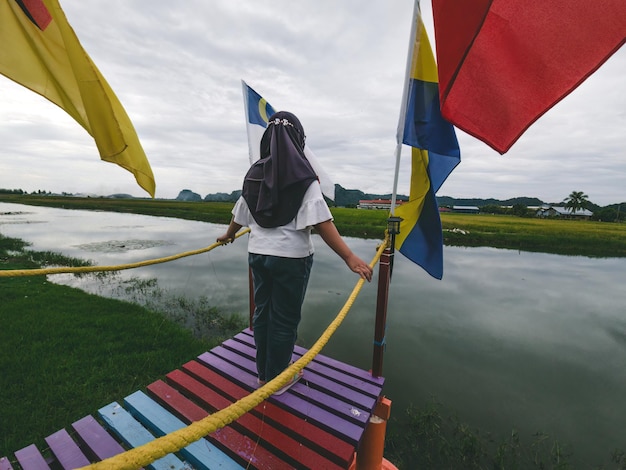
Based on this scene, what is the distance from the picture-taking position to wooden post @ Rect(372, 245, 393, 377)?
324cm

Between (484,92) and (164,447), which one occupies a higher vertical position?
(484,92)

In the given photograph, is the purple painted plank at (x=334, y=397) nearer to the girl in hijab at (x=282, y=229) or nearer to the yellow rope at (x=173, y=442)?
the girl in hijab at (x=282, y=229)

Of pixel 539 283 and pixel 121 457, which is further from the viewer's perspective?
pixel 539 283

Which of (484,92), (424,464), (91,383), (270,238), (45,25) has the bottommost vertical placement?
(424,464)

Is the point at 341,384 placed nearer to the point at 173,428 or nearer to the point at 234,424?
the point at 234,424

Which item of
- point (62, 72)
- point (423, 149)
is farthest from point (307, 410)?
point (62, 72)

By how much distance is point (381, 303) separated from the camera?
334 cm

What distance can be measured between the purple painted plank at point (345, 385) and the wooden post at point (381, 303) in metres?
0.25

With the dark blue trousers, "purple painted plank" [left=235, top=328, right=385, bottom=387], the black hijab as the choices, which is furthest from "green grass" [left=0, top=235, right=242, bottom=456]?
the black hijab

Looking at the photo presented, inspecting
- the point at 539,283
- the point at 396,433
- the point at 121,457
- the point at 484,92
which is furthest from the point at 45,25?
the point at 539,283

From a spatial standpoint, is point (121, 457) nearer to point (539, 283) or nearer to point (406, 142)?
point (406, 142)

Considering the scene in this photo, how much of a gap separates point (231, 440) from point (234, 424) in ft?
0.50

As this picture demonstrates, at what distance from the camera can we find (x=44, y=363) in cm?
484

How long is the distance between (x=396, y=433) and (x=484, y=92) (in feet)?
15.6
